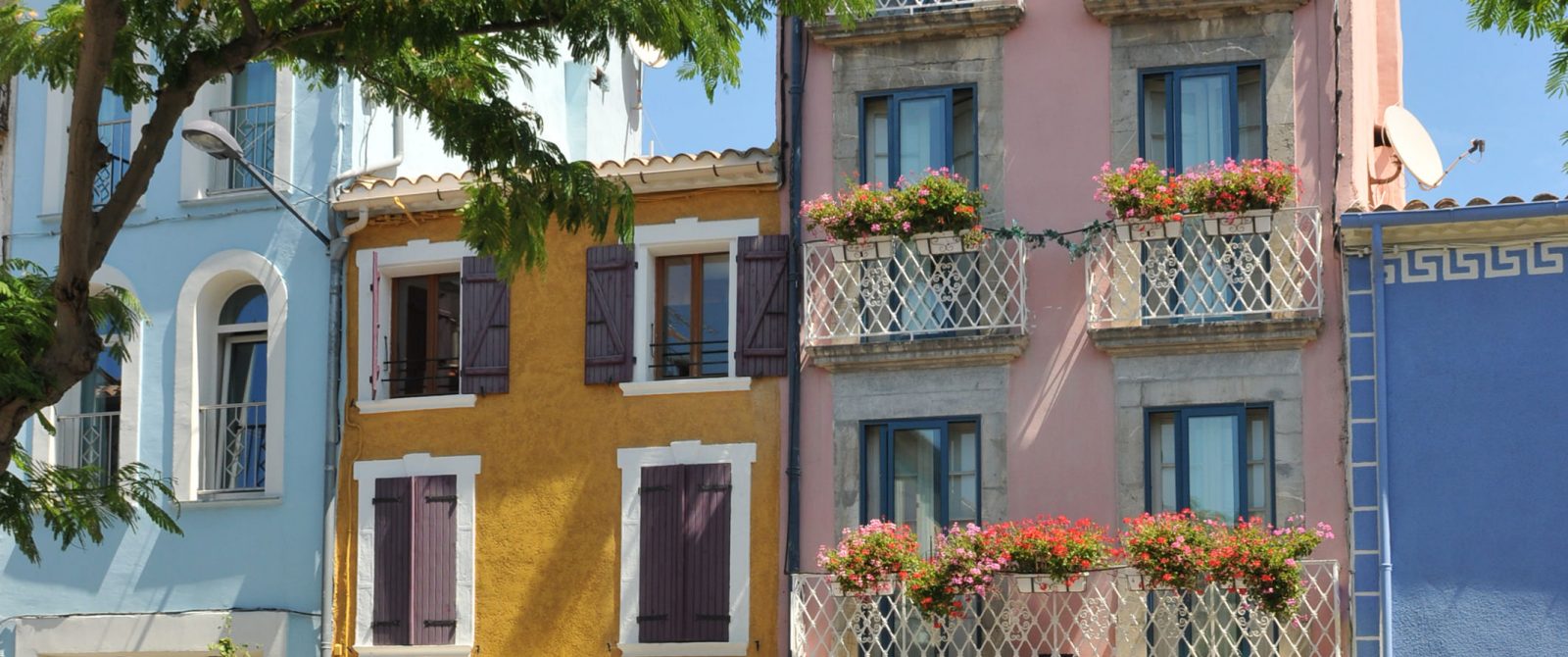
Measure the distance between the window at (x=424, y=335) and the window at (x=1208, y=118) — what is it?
6.19 meters

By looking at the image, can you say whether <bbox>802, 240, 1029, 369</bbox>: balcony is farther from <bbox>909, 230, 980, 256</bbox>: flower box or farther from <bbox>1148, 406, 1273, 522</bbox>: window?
<bbox>1148, 406, 1273, 522</bbox>: window

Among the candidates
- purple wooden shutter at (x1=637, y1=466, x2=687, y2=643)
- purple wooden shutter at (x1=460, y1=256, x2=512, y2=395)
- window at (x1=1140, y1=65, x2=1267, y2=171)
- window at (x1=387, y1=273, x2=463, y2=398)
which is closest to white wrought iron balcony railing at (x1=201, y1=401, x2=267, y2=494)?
window at (x1=387, y1=273, x2=463, y2=398)

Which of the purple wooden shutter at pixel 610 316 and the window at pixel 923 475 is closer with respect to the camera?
the window at pixel 923 475

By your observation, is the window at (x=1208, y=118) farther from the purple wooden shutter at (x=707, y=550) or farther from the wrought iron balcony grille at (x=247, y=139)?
the wrought iron balcony grille at (x=247, y=139)

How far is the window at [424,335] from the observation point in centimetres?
2236

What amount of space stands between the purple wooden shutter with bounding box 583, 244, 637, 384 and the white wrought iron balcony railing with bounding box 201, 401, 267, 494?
10.1 ft

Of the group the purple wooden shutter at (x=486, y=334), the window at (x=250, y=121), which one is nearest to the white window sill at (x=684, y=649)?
Result: the purple wooden shutter at (x=486, y=334)

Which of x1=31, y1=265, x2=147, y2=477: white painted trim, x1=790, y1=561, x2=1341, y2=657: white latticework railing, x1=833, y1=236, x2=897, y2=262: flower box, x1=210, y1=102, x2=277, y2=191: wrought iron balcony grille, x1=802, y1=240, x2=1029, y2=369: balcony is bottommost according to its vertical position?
x1=790, y1=561, x2=1341, y2=657: white latticework railing

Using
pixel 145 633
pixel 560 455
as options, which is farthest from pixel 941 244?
pixel 145 633

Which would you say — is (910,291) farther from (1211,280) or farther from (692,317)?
(1211,280)

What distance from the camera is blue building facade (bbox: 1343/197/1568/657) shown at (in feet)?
62.2

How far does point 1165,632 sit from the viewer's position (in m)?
19.5

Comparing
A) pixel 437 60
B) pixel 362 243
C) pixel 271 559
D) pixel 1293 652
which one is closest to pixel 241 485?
pixel 271 559

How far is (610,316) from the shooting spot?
21.5 meters
